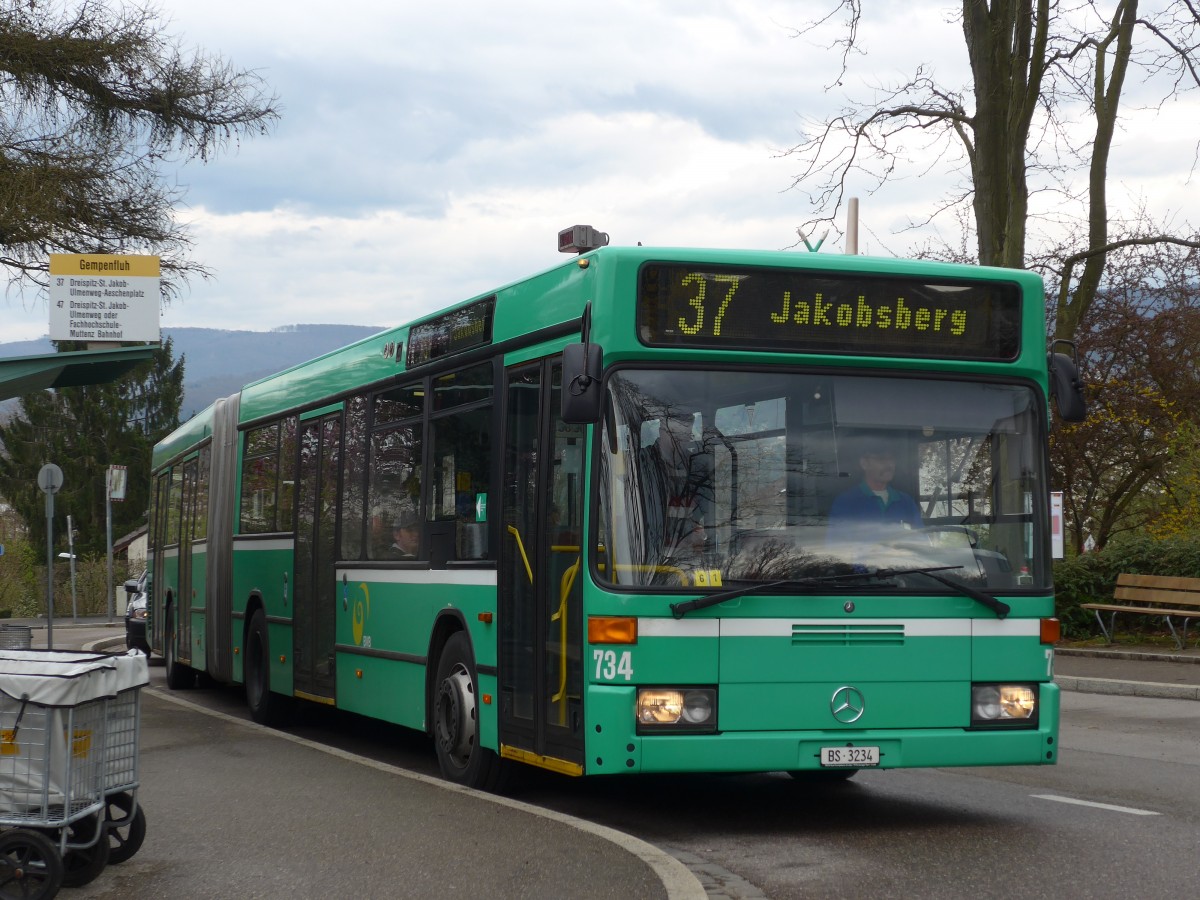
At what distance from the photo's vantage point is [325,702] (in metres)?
13.4

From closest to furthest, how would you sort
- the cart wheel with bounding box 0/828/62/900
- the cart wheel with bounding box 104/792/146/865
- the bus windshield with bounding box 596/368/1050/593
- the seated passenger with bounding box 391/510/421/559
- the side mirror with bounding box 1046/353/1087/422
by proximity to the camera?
the cart wheel with bounding box 0/828/62/900 → the cart wheel with bounding box 104/792/146/865 → the bus windshield with bounding box 596/368/1050/593 → the side mirror with bounding box 1046/353/1087/422 → the seated passenger with bounding box 391/510/421/559

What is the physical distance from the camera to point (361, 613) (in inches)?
491

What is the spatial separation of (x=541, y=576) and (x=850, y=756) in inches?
75.7

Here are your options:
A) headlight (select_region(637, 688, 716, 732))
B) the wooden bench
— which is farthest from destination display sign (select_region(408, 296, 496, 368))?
the wooden bench

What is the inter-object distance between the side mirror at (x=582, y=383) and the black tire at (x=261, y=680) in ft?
25.7

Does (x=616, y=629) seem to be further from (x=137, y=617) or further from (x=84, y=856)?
(x=137, y=617)

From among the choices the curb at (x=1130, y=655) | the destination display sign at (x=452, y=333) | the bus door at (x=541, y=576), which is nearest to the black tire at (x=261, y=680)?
the destination display sign at (x=452, y=333)

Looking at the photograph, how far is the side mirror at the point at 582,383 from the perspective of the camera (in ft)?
26.6

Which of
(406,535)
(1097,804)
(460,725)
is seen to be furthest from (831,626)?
(406,535)

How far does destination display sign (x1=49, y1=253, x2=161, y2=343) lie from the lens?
18.6 meters

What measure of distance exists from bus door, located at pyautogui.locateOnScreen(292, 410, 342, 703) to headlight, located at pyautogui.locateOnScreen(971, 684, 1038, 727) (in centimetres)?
606

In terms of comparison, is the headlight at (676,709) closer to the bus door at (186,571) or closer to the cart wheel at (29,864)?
the cart wheel at (29,864)

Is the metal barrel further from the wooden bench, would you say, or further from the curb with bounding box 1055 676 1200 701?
the wooden bench

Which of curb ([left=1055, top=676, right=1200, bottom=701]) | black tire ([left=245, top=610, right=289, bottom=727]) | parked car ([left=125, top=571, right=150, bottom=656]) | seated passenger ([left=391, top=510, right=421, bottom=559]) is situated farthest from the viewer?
parked car ([left=125, top=571, right=150, bottom=656])
